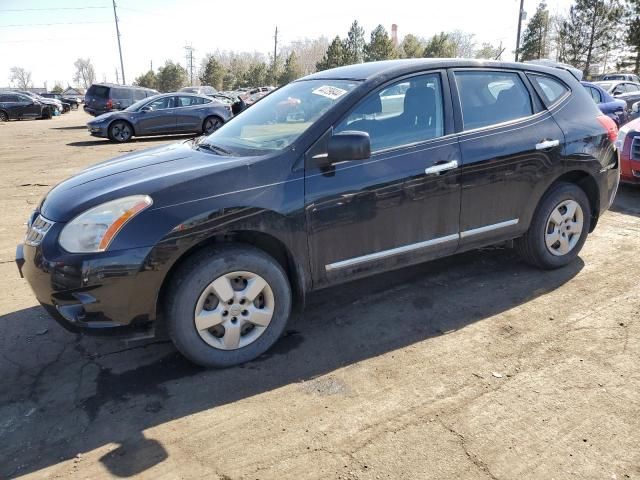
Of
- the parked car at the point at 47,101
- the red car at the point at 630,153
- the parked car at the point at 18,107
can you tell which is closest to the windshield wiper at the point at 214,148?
the red car at the point at 630,153

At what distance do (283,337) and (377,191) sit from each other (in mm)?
1197

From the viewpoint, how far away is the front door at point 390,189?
326 cm

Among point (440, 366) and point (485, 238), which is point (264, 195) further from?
point (485, 238)

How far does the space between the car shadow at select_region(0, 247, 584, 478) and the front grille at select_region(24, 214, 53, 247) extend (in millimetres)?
834

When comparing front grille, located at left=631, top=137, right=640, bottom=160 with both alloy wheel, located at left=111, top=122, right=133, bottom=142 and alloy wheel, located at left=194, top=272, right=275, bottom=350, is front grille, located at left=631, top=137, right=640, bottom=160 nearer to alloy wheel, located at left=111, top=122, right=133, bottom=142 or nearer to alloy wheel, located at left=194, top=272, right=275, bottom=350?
alloy wheel, located at left=194, top=272, right=275, bottom=350

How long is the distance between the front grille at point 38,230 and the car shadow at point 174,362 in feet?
2.74

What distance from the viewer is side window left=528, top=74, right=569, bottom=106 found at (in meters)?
4.31

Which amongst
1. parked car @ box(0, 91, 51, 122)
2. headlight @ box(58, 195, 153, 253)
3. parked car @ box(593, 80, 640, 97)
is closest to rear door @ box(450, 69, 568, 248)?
headlight @ box(58, 195, 153, 253)

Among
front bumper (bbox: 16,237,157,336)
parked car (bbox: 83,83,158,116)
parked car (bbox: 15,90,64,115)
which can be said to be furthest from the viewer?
parked car (bbox: 15,90,64,115)

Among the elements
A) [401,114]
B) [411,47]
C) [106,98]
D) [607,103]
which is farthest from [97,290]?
[411,47]

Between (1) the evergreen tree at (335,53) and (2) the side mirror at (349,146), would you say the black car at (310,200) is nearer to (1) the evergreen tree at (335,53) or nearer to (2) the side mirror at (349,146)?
(2) the side mirror at (349,146)

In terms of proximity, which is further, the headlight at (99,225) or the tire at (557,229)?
the tire at (557,229)

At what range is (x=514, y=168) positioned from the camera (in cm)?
397

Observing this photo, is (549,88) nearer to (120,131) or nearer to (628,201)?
(628,201)
